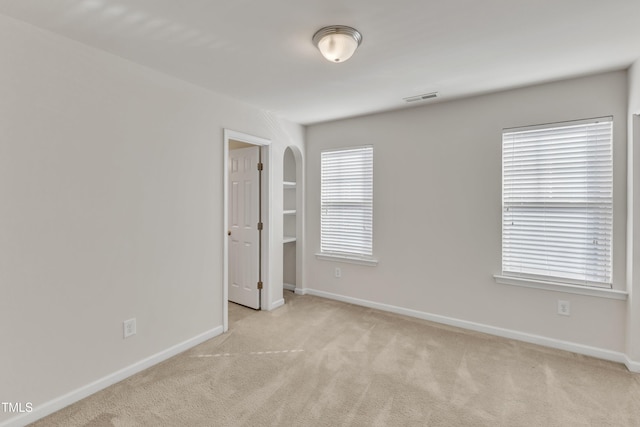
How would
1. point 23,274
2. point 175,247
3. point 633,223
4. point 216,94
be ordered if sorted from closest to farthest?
point 23,274, point 633,223, point 175,247, point 216,94

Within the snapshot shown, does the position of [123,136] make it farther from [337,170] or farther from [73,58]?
[337,170]

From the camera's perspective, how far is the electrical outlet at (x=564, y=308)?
275 centimetres

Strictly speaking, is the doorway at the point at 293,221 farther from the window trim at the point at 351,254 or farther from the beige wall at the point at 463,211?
the beige wall at the point at 463,211

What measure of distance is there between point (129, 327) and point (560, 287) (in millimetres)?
3718

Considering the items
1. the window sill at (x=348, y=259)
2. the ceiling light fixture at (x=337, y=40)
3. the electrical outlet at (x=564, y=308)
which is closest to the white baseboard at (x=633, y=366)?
the electrical outlet at (x=564, y=308)

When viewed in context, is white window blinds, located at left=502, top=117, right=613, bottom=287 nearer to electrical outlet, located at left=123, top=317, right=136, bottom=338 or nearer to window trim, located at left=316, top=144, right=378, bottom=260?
window trim, located at left=316, top=144, right=378, bottom=260

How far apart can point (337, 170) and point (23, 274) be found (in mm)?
3234

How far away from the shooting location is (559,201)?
2.76 m

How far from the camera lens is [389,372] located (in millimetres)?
2432

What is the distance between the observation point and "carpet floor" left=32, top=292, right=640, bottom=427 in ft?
6.30

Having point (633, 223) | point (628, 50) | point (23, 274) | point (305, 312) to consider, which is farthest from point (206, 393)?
point (628, 50)

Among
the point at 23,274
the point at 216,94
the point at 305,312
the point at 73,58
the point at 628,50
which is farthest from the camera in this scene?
the point at 305,312

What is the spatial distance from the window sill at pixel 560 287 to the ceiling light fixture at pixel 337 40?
2.58 metres

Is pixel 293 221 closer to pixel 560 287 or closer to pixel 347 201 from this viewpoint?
pixel 347 201
